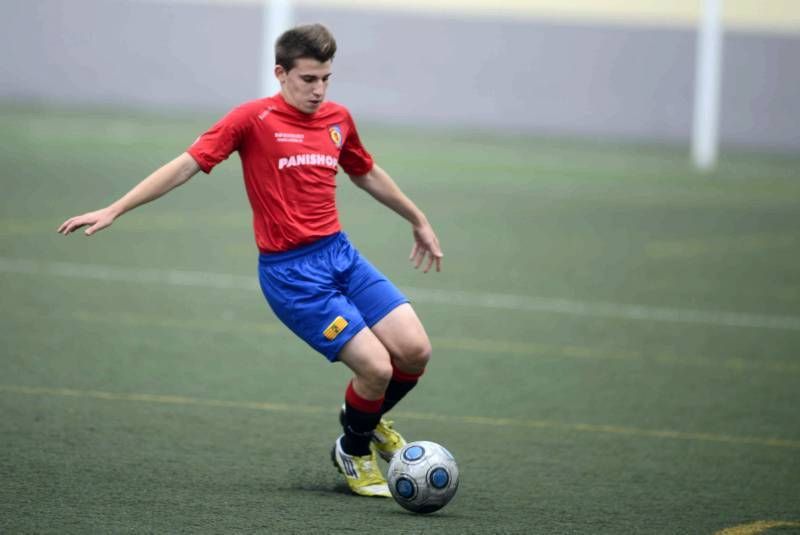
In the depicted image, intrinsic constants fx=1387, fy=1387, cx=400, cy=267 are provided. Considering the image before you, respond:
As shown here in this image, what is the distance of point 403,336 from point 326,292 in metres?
0.38

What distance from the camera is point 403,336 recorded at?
19.6 feet

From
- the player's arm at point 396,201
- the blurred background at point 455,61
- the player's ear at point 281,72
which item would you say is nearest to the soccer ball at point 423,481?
the player's arm at point 396,201

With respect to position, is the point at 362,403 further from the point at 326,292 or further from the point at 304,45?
the point at 304,45

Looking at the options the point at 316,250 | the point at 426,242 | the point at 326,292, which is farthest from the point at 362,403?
the point at 426,242

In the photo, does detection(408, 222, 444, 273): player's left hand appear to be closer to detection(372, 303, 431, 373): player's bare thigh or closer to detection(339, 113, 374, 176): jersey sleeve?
detection(339, 113, 374, 176): jersey sleeve

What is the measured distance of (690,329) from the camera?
10812 millimetres

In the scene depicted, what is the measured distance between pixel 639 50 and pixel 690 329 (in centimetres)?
2251

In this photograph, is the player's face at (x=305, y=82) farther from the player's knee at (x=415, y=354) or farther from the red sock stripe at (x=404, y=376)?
the red sock stripe at (x=404, y=376)

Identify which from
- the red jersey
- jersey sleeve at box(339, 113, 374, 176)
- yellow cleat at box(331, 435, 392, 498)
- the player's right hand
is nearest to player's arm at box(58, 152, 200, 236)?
the player's right hand

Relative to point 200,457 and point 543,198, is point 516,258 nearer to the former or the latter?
point 543,198

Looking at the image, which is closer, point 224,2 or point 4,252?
point 4,252

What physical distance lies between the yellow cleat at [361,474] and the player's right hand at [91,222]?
4.86 ft

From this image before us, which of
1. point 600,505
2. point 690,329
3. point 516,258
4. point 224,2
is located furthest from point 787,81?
point 600,505

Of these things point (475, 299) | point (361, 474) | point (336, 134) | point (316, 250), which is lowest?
point (475, 299)
